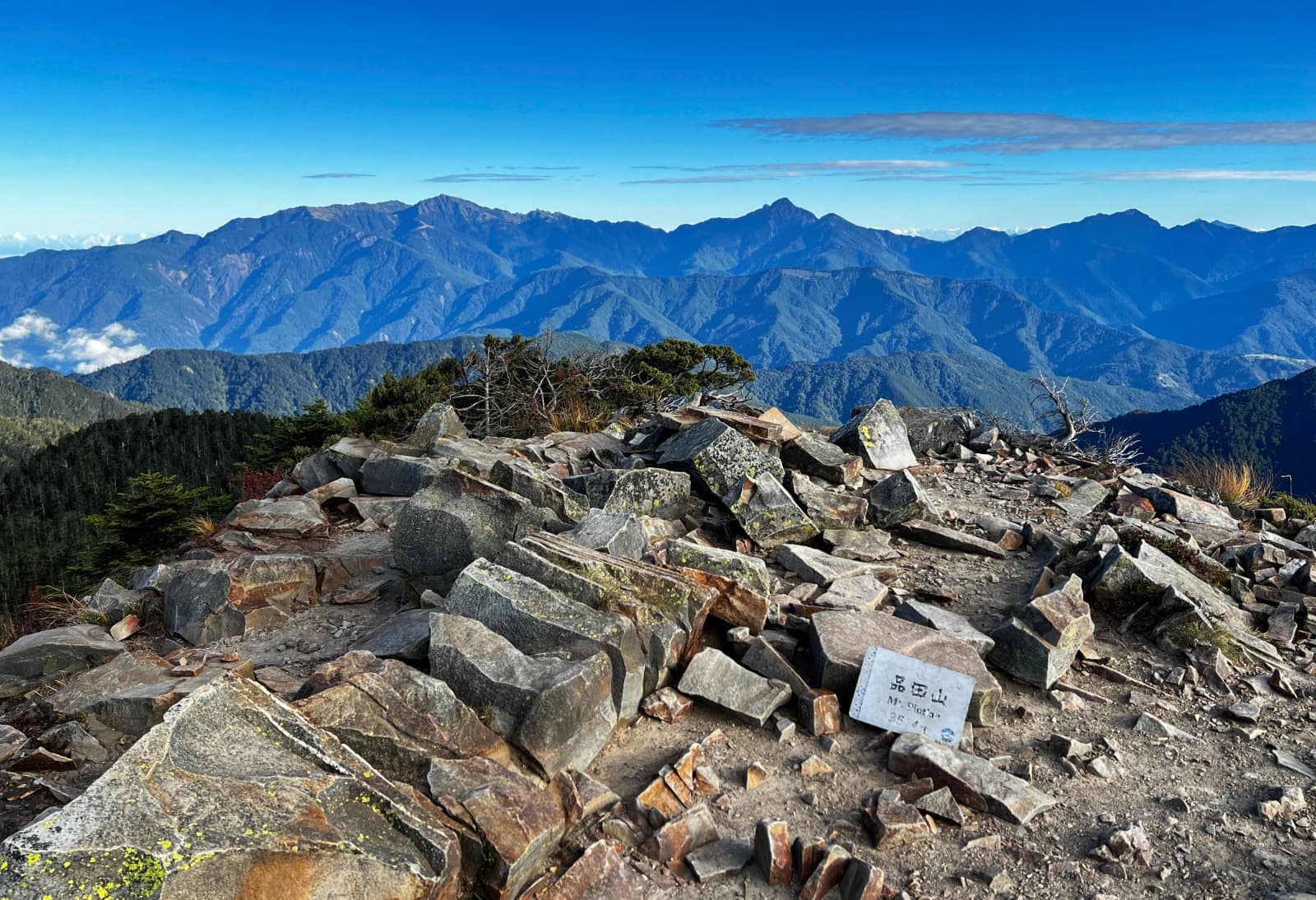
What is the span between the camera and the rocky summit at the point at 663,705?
15.6 ft

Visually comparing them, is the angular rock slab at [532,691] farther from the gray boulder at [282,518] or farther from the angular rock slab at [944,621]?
the gray boulder at [282,518]

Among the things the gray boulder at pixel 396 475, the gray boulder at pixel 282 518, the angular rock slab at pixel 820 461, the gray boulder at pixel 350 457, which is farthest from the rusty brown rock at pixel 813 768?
the gray boulder at pixel 350 457

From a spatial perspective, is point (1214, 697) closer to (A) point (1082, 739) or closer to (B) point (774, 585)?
(A) point (1082, 739)

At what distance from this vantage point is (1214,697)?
787 cm

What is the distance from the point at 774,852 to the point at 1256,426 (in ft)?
590

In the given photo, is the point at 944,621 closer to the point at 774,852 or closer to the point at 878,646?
the point at 878,646

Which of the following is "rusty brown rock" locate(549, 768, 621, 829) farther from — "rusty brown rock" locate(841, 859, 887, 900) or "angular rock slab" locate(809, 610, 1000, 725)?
"angular rock slab" locate(809, 610, 1000, 725)

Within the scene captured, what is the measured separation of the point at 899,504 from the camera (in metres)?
12.0

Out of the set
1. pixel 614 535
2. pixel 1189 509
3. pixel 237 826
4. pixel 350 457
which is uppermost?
pixel 614 535

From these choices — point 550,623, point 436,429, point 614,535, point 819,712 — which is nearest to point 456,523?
point 614,535

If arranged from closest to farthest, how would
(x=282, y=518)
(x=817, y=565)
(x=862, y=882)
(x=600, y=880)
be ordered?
(x=862, y=882)
(x=600, y=880)
(x=817, y=565)
(x=282, y=518)

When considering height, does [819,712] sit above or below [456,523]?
below

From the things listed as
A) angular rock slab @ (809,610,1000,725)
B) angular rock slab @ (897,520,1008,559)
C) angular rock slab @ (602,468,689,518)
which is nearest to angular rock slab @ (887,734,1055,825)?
angular rock slab @ (809,610,1000,725)

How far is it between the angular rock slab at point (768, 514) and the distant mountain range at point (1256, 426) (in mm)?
146159
